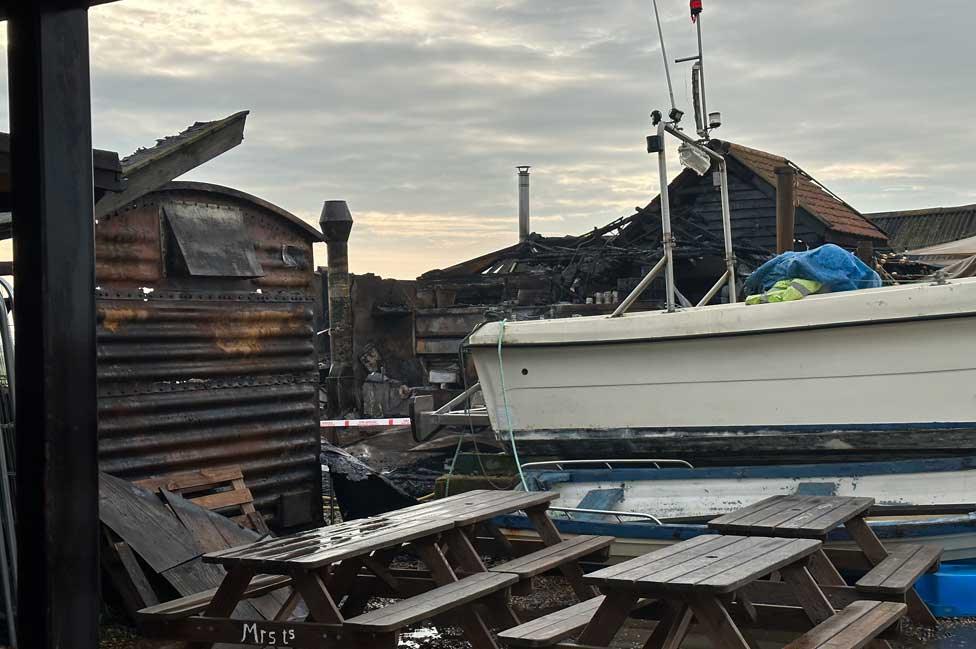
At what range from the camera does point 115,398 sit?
7.15m

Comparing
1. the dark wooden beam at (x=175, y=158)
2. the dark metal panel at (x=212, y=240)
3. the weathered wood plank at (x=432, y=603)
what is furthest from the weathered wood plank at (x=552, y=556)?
the dark wooden beam at (x=175, y=158)

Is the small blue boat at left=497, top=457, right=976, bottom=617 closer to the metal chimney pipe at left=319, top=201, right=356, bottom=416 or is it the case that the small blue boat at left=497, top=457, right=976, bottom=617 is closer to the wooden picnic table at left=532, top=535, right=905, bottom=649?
the wooden picnic table at left=532, top=535, right=905, bottom=649

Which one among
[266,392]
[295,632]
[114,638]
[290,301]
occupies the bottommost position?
[114,638]

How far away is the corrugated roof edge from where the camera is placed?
7.81 m

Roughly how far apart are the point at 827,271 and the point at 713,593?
15.6ft

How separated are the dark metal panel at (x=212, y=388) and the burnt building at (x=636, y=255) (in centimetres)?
747

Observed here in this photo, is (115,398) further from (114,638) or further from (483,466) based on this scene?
(483,466)

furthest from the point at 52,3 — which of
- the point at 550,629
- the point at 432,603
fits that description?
the point at 550,629

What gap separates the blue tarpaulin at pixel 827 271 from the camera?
26.3ft

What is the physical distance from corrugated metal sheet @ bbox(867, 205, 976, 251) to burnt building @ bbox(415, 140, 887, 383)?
587cm

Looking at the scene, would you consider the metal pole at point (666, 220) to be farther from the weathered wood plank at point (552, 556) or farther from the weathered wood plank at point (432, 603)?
the weathered wood plank at point (432, 603)

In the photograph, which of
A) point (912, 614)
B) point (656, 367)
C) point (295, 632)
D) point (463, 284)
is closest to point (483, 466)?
point (656, 367)

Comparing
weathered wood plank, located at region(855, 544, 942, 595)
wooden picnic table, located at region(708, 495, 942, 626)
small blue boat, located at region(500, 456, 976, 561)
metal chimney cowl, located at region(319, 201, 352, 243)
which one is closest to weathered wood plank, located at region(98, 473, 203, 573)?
small blue boat, located at region(500, 456, 976, 561)

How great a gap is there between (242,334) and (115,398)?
4.12 ft
